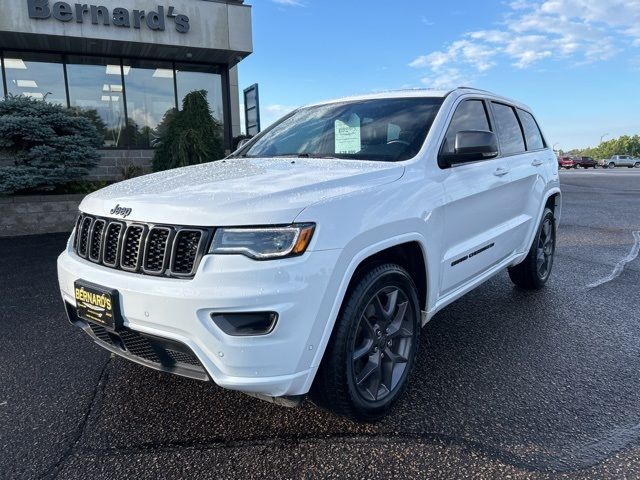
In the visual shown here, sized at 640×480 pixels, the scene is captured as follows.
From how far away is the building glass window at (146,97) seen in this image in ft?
42.1

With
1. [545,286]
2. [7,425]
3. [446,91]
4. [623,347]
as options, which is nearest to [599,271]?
[545,286]

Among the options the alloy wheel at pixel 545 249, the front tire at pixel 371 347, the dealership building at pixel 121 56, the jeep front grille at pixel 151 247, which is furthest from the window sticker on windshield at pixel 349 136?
the dealership building at pixel 121 56

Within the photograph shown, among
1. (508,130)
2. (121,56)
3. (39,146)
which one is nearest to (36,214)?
(39,146)

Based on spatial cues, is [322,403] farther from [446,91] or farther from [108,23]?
[108,23]

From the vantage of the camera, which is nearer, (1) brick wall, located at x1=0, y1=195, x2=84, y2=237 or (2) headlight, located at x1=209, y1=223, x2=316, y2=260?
(2) headlight, located at x1=209, y1=223, x2=316, y2=260

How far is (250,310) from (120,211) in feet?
3.06

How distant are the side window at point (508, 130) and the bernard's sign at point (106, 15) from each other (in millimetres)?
10002

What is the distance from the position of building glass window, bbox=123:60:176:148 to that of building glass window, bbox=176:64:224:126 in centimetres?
24

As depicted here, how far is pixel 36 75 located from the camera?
12.1 metres

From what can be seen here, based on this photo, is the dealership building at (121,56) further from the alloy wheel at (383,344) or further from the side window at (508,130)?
the alloy wheel at (383,344)

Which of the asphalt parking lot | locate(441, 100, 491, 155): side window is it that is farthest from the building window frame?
locate(441, 100, 491, 155): side window

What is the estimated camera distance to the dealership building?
1100 cm

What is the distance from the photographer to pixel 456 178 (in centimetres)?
313

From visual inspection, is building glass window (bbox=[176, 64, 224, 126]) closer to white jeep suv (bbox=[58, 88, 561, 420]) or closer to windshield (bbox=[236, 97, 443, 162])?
windshield (bbox=[236, 97, 443, 162])
